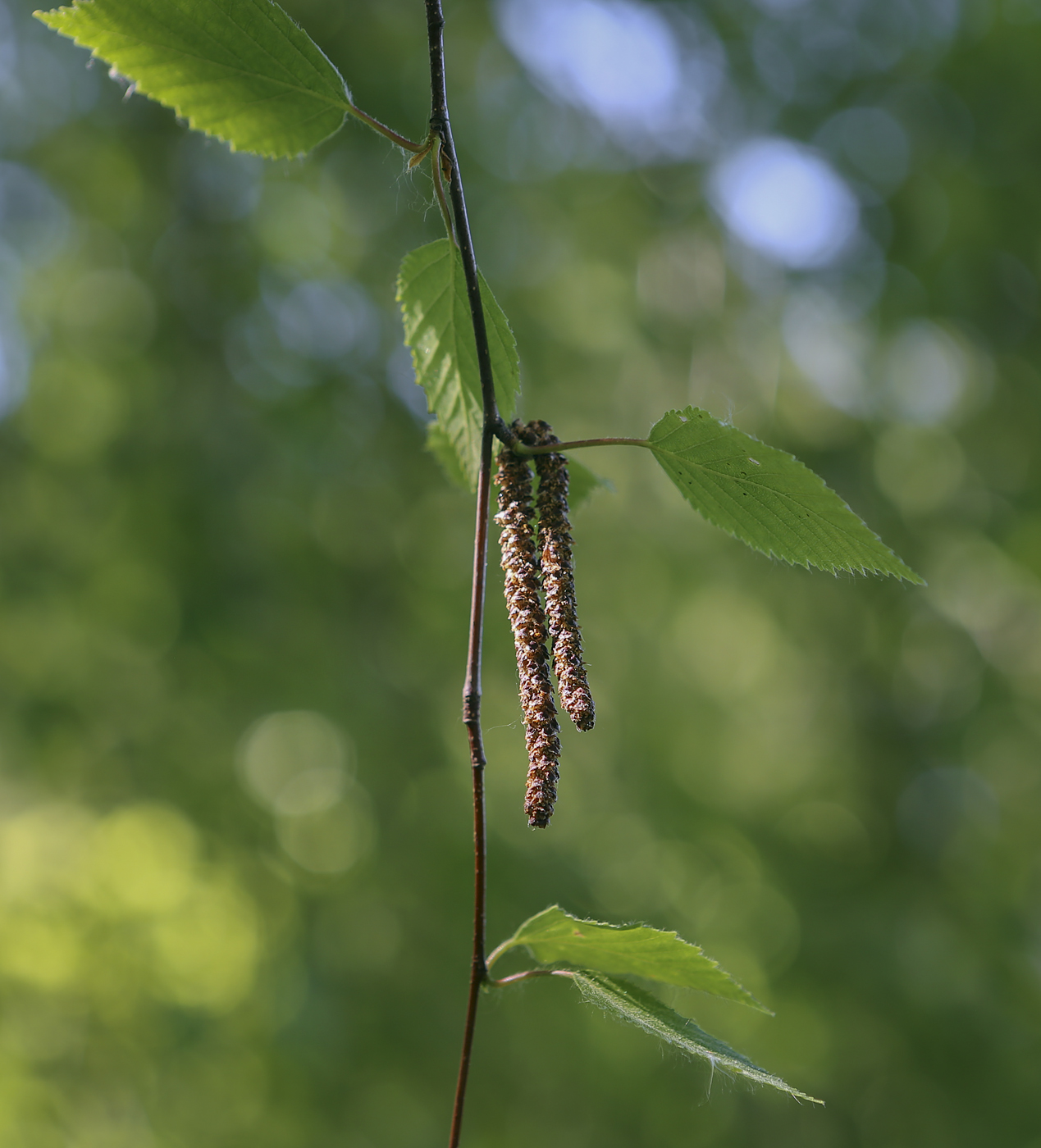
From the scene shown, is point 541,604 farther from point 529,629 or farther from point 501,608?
point 501,608

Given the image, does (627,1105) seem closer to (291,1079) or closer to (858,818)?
(291,1079)

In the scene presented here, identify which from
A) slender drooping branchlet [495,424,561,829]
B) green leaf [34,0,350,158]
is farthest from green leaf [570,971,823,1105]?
green leaf [34,0,350,158]

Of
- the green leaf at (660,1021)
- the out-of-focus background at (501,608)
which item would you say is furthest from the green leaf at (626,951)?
the out-of-focus background at (501,608)

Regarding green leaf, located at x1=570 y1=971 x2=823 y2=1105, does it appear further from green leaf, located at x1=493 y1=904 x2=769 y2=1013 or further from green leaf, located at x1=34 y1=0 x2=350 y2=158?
green leaf, located at x1=34 y1=0 x2=350 y2=158

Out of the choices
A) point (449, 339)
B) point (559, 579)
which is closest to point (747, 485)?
point (559, 579)

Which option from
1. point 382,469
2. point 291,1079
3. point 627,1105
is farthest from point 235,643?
point 627,1105
